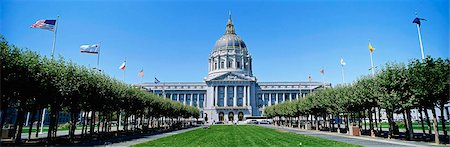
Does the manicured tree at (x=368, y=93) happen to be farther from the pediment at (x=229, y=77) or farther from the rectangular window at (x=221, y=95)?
the rectangular window at (x=221, y=95)

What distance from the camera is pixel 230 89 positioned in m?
137

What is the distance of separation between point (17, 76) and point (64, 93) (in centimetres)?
487

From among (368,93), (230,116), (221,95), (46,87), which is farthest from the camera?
(221,95)

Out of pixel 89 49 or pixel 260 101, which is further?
pixel 260 101

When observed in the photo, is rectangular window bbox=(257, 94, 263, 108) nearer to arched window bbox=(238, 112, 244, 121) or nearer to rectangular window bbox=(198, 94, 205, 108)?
arched window bbox=(238, 112, 244, 121)

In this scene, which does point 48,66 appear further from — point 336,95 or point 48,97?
point 336,95

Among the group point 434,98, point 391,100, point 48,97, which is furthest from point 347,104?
point 48,97

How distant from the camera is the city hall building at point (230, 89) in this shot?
131625 millimetres

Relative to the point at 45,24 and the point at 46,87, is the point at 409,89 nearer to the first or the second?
the point at 46,87

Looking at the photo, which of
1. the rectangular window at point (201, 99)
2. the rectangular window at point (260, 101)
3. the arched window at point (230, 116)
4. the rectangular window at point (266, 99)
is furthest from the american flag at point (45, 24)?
the rectangular window at point (266, 99)

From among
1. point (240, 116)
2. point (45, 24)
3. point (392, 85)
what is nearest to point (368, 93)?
point (392, 85)

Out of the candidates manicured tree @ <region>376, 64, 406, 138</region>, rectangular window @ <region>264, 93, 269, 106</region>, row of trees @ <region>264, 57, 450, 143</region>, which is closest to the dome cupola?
rectangular window @ <region>264, 93, 269, 106</region>

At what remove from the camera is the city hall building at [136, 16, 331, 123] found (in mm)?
131625

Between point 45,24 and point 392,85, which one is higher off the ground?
point 45,24
